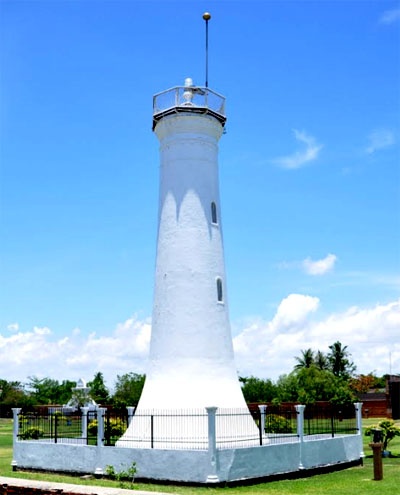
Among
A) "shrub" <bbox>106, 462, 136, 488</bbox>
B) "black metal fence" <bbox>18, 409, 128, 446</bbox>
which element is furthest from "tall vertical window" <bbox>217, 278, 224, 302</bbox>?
"shrub" <bbox>106, 462, 136, 488</bbox>

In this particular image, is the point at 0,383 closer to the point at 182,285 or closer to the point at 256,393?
the point at 256,393

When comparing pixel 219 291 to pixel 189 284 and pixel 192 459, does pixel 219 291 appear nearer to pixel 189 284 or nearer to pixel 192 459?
pixel 189 284

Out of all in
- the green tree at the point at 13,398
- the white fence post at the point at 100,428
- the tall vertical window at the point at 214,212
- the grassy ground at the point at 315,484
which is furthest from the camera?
the green tree at the point at 13,398

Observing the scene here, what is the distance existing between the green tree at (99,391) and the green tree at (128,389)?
130 centimetres

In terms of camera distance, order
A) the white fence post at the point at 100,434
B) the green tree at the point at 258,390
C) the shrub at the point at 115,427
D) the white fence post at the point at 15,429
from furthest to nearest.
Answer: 1. the green tree at the point at 258,390
2. the shrub at the point at 115,427
3. the white fence post at the point at 15,429
4. the white fence post at the point at 100,434

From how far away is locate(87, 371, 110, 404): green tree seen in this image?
61.1 meters

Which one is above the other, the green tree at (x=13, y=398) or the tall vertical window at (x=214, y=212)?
the tall vertical window at (x=214, y=212)

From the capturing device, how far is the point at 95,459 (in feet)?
68.5

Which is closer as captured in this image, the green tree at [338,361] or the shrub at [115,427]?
the shrub at [115,427]

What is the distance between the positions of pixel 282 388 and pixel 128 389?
48.8 feet

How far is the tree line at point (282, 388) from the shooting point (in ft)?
191

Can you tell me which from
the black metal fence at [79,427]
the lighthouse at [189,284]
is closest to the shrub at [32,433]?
the black metal fence at [79,427]

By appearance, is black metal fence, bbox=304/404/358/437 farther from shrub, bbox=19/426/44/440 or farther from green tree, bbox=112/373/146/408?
green tree, bbox=112/373/146/408

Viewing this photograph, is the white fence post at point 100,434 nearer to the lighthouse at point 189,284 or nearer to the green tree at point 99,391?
the lighthouse at point 189,284
